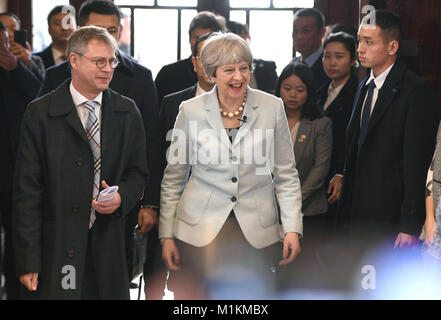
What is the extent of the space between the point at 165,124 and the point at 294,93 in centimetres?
76

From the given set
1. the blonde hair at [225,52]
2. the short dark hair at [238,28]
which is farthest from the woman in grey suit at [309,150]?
the short dark hair at [238,28]

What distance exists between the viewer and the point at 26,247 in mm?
2654

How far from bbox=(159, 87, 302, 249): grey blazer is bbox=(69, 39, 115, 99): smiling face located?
1.15 feet

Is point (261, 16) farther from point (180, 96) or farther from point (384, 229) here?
point (384, 229)

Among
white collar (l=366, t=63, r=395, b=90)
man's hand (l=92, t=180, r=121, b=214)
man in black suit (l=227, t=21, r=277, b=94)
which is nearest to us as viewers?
man's hand (l=92, t=180, r=121, b=214)

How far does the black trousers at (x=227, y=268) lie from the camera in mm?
2910

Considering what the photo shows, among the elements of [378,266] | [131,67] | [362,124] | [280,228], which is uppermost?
[131,67]

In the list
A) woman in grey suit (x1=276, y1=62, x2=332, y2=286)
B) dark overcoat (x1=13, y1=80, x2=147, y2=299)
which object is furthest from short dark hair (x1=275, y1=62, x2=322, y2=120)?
dark overcoat (x1=13, y1=80, x2=147, y2=299)

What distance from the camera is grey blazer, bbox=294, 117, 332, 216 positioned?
3750 millimetres

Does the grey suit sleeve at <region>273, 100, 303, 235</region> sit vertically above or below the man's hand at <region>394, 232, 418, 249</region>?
above

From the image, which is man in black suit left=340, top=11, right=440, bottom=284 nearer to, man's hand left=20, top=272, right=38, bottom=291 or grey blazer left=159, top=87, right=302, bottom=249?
grey blazer left=159, top=87, right=302, bottom=249

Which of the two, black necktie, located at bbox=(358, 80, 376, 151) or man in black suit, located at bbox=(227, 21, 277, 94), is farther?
man in black suit, located at bbox=(227, 21, 277, 94)

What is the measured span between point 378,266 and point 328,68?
4.20 ft
